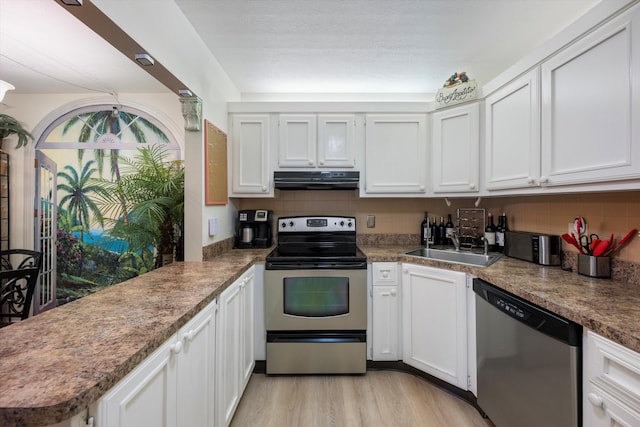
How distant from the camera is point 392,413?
6.27 ft

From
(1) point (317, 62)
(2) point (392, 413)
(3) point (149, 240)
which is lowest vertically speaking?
(2) point (392, 413)

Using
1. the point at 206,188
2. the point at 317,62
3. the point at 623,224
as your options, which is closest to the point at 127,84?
the point at 206,188

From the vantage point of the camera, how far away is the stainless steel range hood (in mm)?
2619

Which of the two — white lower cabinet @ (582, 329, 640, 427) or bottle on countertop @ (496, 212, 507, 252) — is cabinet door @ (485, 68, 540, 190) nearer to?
bottle on countertop @ (496, 212, 507, 252)

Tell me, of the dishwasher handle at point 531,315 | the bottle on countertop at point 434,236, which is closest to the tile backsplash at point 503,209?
the bottle on countertop at point 434,236

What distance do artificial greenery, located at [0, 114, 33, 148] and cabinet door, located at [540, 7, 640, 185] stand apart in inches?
173

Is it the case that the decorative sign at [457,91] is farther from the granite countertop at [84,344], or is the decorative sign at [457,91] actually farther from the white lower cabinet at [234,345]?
the granite countertop at [84,344]

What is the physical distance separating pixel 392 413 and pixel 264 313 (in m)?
1.09

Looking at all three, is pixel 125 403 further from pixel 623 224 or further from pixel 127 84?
pixel 127 84

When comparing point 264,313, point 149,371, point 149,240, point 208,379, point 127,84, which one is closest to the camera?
point 149,371

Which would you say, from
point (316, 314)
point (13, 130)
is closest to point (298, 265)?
point (316, 314)

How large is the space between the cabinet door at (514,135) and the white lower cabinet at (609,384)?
98 cm

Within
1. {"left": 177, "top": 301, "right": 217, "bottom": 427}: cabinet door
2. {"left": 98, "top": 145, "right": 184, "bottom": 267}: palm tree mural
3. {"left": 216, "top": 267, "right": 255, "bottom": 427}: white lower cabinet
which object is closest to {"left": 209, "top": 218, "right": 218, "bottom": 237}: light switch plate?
{"left": 98, "top": 145, "right": 184, "bottom": 267}: palm tree mural

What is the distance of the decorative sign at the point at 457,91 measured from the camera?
2.32m
